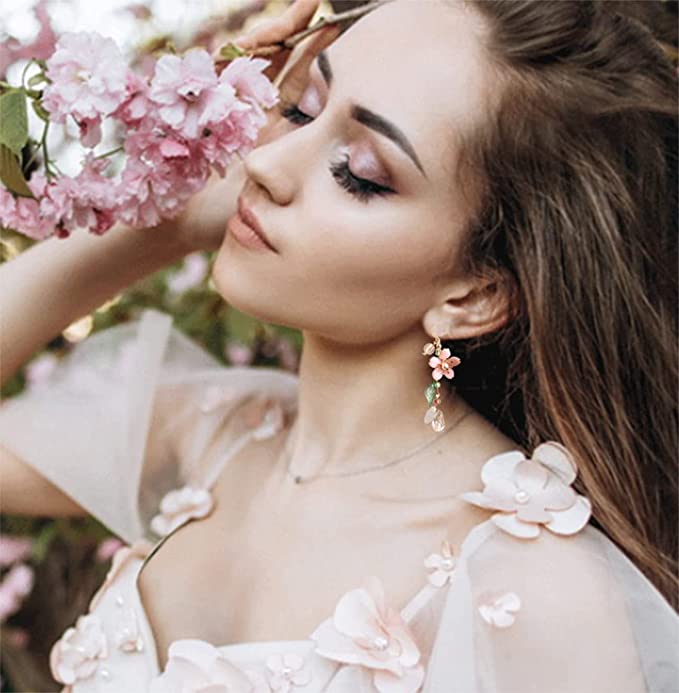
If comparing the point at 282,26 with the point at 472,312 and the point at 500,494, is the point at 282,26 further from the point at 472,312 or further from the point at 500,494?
the point at 500,494

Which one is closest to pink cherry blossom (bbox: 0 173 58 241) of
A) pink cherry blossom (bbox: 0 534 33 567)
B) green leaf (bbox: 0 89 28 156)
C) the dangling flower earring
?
green leaf (bbox: 0 89 28 156)

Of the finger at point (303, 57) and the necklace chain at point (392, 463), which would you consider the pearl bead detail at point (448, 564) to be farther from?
the finger at point (303, 57)

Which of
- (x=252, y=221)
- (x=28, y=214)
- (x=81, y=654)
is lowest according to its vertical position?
(x=81, y=654)

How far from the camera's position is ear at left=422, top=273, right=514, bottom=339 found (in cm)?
129

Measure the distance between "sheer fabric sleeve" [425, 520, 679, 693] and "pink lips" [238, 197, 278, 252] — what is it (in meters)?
0.40

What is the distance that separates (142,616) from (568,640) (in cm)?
53

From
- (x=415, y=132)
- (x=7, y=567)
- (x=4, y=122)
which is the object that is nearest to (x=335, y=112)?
(x=415, y=132)

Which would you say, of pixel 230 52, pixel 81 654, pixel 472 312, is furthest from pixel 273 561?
pixel 230 52

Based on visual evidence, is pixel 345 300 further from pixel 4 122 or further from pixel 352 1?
pixel 352 1

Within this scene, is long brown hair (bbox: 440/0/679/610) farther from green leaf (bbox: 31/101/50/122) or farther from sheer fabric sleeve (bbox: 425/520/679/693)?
green leaf (bbox: 31/101/50/122)

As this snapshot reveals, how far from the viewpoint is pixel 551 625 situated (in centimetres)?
114

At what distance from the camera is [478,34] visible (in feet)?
4.08

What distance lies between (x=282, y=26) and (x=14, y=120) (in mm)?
419

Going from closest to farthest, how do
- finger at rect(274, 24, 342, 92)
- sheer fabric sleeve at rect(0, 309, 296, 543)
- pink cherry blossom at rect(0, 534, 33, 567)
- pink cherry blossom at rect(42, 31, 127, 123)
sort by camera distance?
pink cherry blossom at rect(42, 31, 127, 123), finger at rect(274, 24, 342, 92), sheer fabric sleeve at rect(0, 309, 296, 543), pink cherry blossom at rect(0, 534, 33, 567)
